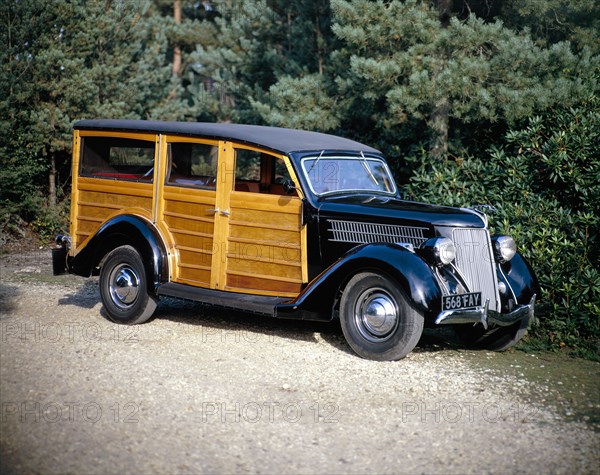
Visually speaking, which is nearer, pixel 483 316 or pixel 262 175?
pixel 483 316

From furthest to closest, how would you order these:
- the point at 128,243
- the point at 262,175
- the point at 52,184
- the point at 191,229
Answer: the point at 52,184 < the point at 262,175 < the point at 128,243 < the point at 191,229

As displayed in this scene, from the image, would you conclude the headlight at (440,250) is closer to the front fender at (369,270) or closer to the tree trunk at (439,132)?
the front fender at (369,270)

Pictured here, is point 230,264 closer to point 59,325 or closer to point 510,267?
point 59,325

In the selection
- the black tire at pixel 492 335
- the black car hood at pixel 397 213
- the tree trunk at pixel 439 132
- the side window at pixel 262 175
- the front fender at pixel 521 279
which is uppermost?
the tree trunk at pixel 439 132

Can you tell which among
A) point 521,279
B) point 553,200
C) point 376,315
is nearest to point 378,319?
point 376,315

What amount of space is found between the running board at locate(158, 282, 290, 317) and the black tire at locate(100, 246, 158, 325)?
0.98 ft

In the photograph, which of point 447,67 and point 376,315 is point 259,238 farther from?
point 447,67

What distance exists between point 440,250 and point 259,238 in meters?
1.86

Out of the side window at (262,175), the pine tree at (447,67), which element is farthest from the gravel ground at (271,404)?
the pine tree at (447,67)

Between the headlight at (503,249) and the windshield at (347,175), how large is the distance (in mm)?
1279

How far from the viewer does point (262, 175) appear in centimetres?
822

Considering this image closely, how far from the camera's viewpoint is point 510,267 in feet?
23.7

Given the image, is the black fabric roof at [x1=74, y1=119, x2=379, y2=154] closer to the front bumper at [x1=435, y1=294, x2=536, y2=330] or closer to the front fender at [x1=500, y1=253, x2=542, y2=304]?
the front fender at [x1=500, y1=253, x2=542, y2=304]

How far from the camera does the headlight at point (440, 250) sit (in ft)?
20.9
